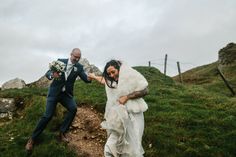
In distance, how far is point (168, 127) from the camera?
13.6 m

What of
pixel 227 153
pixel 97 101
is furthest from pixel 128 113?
pixel 97 101

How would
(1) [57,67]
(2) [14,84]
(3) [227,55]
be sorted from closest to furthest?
(1) [57,67]
(2) [14,84]
(3) [227,55]

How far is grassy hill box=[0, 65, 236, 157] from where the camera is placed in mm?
11844

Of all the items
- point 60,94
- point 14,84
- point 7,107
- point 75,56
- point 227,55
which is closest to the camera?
point 75,56

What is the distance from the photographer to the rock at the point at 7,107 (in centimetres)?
1662

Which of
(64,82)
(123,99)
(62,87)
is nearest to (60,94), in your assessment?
(62,87)

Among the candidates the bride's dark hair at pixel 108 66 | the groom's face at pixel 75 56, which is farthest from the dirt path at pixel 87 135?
the bride's dark hair at pixel 108 66

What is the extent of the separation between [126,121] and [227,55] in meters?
44.7

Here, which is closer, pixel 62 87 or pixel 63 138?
pixel 62 87

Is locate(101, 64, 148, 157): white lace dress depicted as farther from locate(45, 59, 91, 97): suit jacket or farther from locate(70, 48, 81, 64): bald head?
locate(45, 59, 91, 97): suit jacket

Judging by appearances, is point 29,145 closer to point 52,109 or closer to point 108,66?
point 52,109

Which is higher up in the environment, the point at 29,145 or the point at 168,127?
the point at 168,127

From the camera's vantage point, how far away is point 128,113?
25.7 feet

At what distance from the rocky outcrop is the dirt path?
121ft
